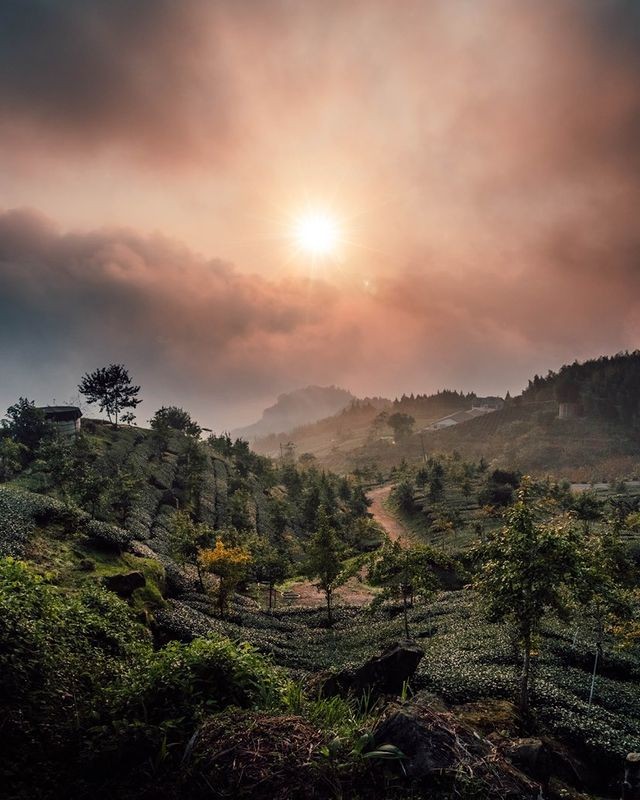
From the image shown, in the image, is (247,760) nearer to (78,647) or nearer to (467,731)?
(467,731)

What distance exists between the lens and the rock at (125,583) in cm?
2594

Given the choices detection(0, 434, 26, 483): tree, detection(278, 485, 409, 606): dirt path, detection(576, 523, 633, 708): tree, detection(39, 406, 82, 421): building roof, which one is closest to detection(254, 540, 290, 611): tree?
detection(278, 485, 409, 606): dirt path

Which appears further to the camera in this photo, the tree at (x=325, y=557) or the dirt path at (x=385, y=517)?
the dirt path at (x=385, y=517)

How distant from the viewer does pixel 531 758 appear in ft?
30.1

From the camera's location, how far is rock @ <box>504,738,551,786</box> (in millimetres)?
9008

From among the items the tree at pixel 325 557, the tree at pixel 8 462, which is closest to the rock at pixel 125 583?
the tree at pixel 325 557

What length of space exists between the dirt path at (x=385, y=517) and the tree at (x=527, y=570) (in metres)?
61.1

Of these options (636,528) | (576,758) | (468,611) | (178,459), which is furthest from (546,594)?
(178,459)

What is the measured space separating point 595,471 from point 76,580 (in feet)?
598

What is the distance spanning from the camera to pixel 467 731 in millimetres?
5898

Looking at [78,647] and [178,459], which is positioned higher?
[178,459]

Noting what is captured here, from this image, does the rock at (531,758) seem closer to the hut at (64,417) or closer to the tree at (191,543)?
the tree at (191,543)

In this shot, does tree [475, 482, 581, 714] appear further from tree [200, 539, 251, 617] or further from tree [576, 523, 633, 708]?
tree [200, 539, 251, 617]

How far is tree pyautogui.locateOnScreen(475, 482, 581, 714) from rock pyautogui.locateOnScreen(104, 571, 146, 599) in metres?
22.0
